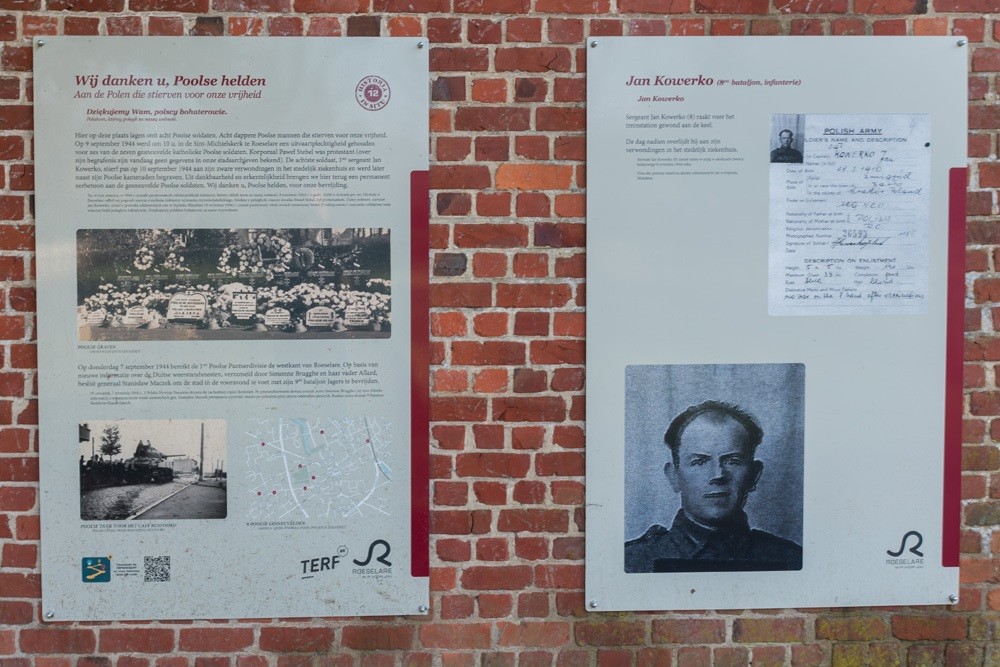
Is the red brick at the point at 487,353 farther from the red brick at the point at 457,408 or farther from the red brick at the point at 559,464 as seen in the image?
the red brick at the point at 559,464

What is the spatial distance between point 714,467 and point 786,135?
1.16m

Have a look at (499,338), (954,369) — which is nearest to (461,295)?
(499,338)

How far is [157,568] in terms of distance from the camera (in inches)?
115

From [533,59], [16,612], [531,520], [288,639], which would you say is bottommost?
[288,639]

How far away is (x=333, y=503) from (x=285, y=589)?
0.34 metres

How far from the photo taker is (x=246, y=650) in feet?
9.71

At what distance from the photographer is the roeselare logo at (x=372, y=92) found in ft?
9.46

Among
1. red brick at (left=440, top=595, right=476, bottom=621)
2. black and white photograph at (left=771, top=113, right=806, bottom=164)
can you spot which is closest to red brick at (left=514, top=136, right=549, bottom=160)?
black and white photograph at (left=771, top=113, right=806, bottom=164)

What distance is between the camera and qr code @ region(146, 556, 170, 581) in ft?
9.57

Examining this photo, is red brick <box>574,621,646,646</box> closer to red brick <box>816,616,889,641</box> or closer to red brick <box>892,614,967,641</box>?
red brick <box>816,616,889,641</box>

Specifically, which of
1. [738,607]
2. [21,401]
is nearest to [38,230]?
[21,401]

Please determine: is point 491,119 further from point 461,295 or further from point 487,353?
point 487,353

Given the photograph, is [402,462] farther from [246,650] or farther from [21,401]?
[21,401]

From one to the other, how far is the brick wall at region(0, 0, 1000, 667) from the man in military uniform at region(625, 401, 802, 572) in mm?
208
